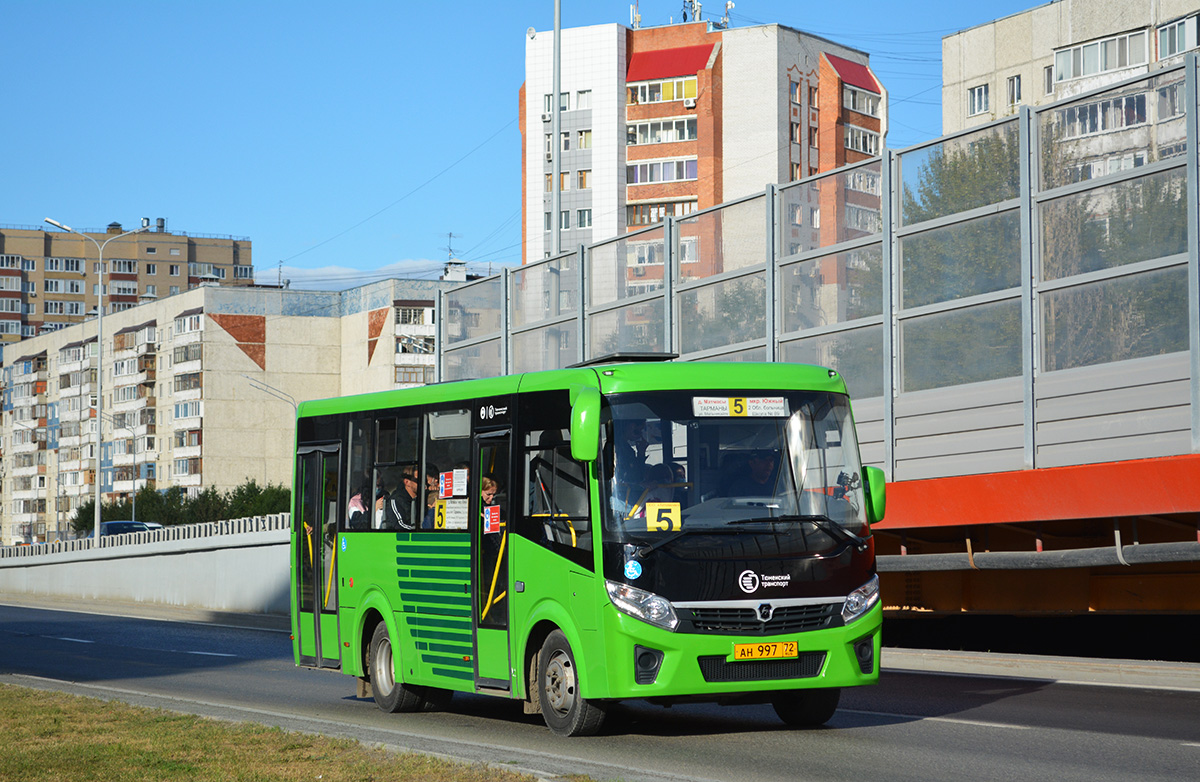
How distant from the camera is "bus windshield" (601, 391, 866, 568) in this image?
11.2 m

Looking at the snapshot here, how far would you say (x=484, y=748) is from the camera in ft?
35.2

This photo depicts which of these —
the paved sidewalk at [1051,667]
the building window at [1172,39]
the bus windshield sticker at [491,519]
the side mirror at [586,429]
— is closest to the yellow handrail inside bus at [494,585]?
the bus windshield sticker at [491,519]

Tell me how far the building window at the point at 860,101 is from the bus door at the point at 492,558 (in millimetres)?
91039

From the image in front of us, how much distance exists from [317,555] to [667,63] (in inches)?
3438

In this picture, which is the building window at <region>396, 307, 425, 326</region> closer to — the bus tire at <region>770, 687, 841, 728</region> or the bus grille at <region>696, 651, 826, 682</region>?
the bus tire at <region>770, 687, 841, 728</region>

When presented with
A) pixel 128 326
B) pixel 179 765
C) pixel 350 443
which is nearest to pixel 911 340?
pixel 350 443

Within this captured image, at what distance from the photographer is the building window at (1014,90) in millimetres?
73938

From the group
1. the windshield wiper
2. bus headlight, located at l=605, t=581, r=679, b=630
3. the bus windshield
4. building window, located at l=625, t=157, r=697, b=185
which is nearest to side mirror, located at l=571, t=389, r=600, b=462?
the bus windshield

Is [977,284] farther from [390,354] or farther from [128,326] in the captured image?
[128,326]

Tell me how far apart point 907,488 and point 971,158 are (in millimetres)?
3868

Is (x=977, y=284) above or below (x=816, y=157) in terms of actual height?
below

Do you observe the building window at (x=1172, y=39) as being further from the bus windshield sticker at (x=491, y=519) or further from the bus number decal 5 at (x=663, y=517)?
the bus number decal 5 at (x=663, y=517)

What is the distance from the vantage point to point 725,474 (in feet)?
37.4

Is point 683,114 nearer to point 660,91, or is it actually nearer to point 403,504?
point 660,91
